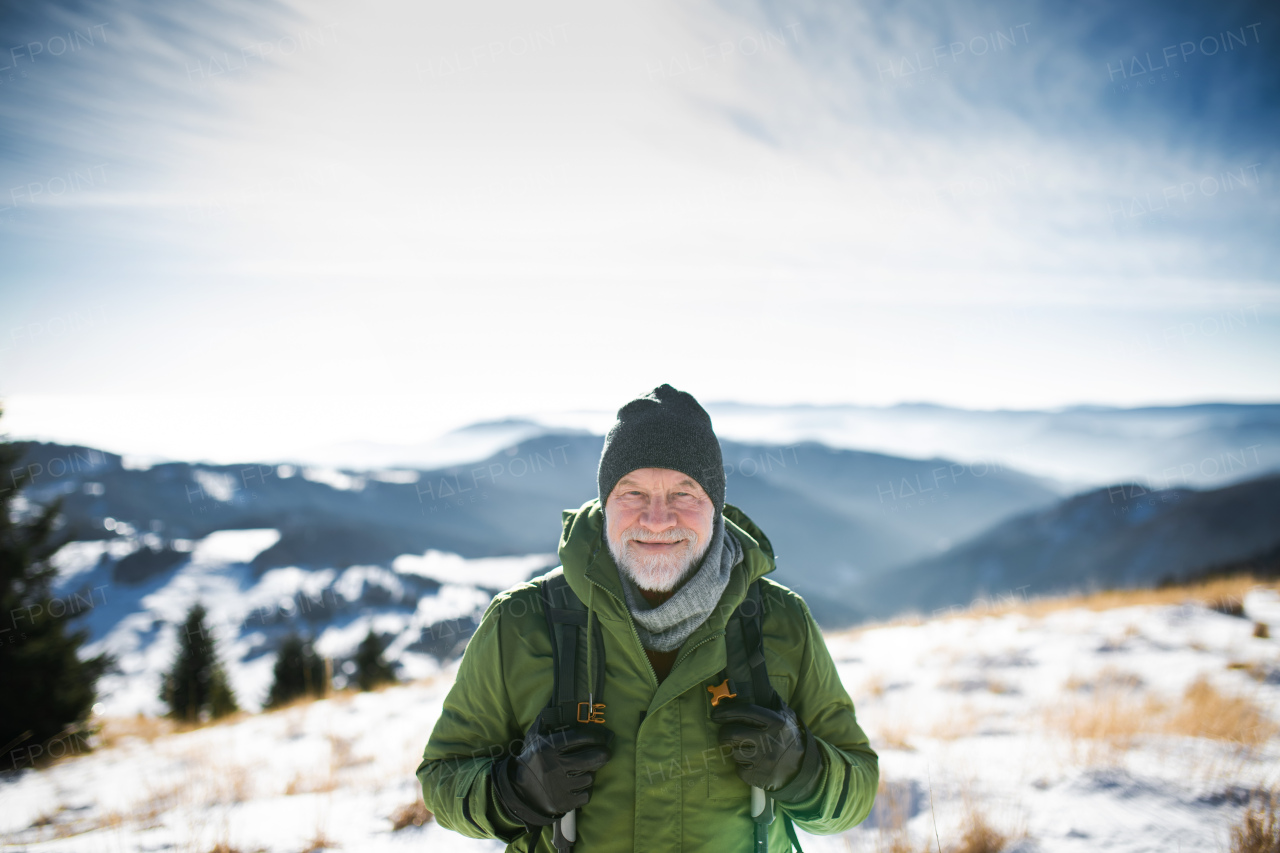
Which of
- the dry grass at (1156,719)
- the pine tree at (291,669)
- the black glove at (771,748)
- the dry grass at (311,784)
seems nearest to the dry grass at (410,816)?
the dry grass at (311,784)

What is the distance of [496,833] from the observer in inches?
88.5

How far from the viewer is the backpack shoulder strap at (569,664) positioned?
2.14 m

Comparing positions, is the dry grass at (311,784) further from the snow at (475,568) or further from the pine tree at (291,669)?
the snow at (475,568)

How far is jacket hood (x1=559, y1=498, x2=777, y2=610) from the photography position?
226 cm

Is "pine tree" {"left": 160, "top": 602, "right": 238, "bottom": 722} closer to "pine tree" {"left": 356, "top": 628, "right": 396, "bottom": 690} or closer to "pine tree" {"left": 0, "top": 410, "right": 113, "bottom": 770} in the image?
"pine tree" {"left": 356, "top": 628, "right": 396, "bottom": 690}

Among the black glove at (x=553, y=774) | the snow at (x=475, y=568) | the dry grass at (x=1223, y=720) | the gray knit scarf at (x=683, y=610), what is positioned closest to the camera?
the black glove at (x=553, y=774)

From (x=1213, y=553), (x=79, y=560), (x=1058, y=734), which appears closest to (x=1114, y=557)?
(x=1213, y=553)

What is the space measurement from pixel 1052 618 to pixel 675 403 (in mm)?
11784

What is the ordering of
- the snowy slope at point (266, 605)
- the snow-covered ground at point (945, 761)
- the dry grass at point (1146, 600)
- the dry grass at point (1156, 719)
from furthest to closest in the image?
the snowy slope at point (266, 605) → the dry grass at point (1146, 600) → the dry grass at point (1156, 719) → the snow-covered ground at point (945, 761)

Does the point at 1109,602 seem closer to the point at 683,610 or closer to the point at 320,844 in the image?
the point at 683,610

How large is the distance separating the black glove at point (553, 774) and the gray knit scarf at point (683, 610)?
1.27 ft

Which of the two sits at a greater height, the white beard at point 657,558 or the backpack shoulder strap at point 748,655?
the white beard at point 657,558

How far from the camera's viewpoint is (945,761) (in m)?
4.73

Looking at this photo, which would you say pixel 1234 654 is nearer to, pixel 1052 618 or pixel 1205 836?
pixel 1052 618
